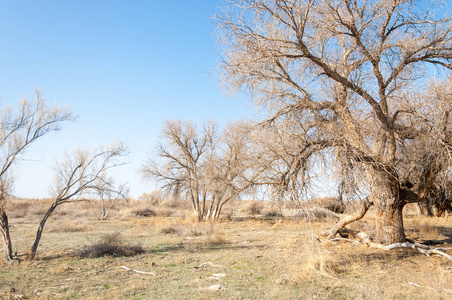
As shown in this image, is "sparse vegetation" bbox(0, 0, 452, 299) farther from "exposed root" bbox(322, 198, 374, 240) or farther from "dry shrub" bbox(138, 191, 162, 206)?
"dry shrub" bbox(138, 191, 162, 206)

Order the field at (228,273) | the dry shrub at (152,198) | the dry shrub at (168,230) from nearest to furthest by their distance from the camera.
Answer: the field at (228,273)
the dry shrub at (168,230)
the dry shrub at (152,198)

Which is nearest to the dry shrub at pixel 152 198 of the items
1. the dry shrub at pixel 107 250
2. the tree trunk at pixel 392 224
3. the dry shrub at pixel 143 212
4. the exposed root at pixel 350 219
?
the dry shrub at pixel 143 212

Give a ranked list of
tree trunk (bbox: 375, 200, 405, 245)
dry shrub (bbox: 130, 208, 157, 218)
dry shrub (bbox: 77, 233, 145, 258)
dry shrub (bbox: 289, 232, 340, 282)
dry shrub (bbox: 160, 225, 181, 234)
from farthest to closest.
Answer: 1. dry shrub (bbox: 130, 208, 157, 218)
2. dry shrub (bbox: 160, 225, 181, 234)
3. dry shrub (bbox: 77, 233, 145, 258)
4. tree trunk (bbox: 375, 200, 405, 245)
5. dry shrub (bbox: 289, 232, 340, 282)

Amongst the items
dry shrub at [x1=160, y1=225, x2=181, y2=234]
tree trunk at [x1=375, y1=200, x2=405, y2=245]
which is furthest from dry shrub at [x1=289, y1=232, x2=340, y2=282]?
dry shrub at [x1=160, y1=225, x2=181, y2=234]

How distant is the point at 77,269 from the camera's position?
8469 millimetres

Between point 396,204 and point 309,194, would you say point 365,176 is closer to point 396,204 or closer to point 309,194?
point 309,194

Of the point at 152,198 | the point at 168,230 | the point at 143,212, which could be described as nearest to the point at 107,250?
the point at 168,230

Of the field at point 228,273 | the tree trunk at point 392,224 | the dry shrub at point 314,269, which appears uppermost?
the tree trunk at point 392,224

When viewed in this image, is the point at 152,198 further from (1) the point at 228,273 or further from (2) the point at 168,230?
(1) the point at 228,273

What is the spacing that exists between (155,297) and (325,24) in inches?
282

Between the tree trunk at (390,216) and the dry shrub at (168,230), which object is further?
the dry shrub at (168,230)

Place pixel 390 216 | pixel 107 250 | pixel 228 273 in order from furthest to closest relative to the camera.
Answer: pixel 107 250, pixel 390 216, pixel 228 273

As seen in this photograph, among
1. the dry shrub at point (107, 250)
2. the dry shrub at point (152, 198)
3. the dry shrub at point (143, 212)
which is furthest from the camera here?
the dry shrub at point (152, 198)

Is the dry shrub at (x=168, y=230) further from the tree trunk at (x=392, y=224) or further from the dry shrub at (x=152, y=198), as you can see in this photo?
the dry shrub at (x=152, y=198)
